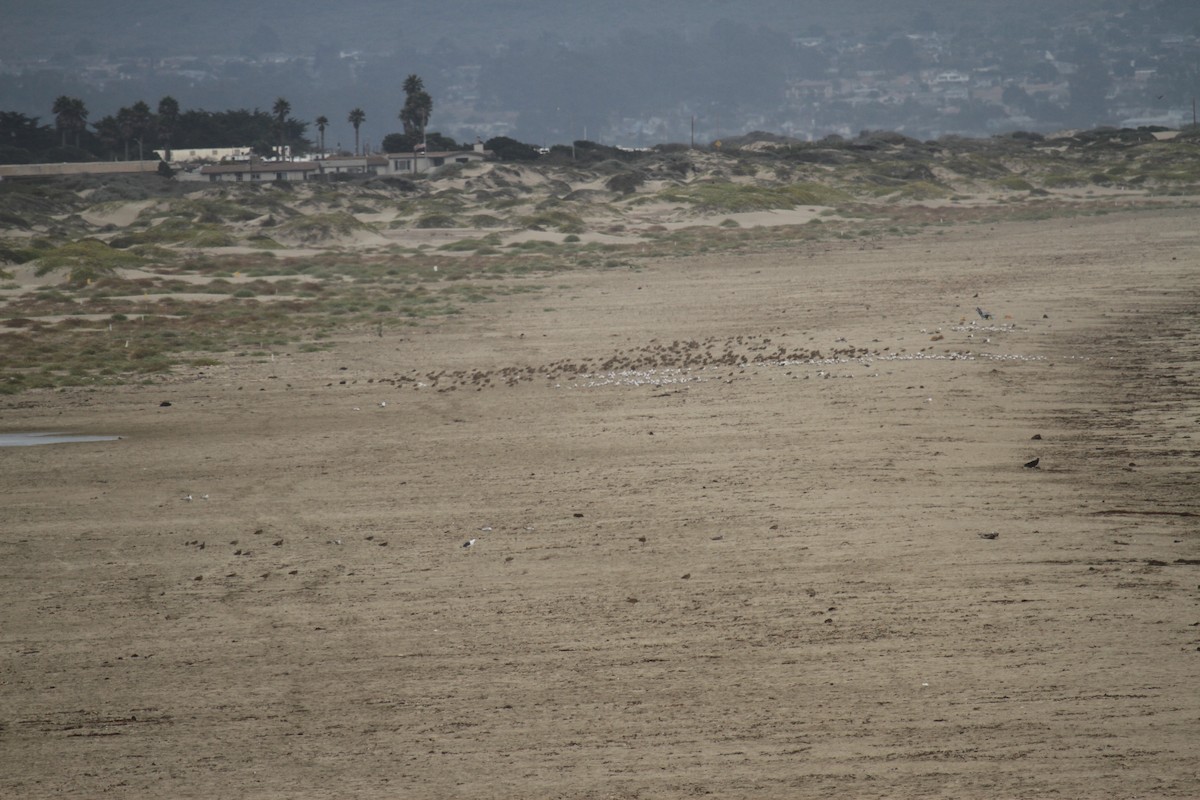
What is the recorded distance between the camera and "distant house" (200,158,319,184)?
97250 mm

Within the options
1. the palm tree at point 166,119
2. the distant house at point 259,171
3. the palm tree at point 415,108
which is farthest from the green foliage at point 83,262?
the palm tree at point 166,119

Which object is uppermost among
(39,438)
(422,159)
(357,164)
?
(422,159)

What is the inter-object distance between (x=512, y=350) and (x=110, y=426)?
6.81 metres

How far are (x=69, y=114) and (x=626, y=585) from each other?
11572 cm

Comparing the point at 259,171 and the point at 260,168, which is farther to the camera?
the point at 260,168

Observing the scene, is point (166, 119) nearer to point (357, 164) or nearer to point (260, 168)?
point (357, 164)

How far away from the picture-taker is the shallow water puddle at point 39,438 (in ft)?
46.2

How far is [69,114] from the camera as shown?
111 meters

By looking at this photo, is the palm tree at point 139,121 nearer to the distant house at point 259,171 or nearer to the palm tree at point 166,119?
the palm tree at point 166,119

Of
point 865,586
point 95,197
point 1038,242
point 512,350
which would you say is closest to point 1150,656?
point 865,586

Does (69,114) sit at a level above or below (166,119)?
below

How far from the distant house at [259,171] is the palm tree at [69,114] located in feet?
58.9

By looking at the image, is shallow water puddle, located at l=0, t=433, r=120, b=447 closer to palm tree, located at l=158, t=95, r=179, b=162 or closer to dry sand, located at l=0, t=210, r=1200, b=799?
dry sand, located at l=0, t=210, r=1200, b=799

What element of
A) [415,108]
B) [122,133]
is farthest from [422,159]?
[122,133]
